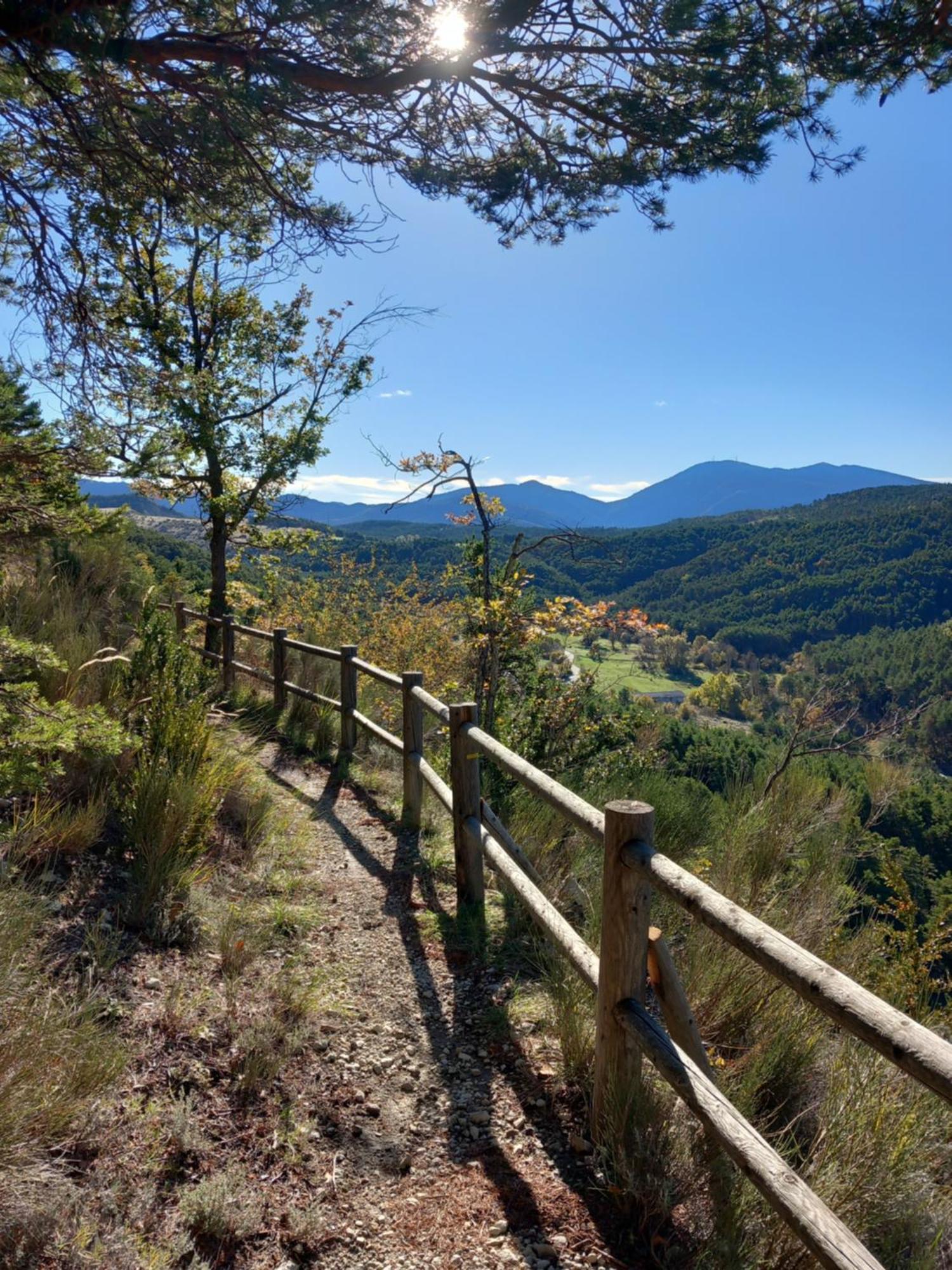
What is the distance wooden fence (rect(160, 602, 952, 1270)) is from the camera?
1.28 meters

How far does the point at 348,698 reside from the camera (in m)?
6.46

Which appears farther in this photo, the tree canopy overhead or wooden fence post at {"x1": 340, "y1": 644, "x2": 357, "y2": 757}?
wooden fence post at {"x1": 340, "y1": 644, "x2": 357, "y2": 757}

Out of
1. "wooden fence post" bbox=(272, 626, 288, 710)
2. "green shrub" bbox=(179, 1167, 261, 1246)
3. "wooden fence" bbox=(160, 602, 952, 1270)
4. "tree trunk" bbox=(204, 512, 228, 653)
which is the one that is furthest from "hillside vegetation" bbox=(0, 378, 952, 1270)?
"tree trunk" bbox=(204, 512, 228, 653)

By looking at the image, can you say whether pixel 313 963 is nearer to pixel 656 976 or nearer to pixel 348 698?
pixel 656 976

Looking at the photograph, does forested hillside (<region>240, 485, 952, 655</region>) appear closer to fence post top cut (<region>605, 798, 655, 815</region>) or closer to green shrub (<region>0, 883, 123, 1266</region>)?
fence post top cut (<region>605, 798, 655, 815</region>)

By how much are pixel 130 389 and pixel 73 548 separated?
835cm

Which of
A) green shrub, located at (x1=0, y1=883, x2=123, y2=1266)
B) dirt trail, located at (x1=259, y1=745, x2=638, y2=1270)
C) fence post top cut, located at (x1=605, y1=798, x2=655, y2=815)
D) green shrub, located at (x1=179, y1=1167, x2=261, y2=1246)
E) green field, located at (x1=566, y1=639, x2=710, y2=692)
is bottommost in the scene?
dirt trail, located at (x1=259, y1=745, x2=638, y2=1270)

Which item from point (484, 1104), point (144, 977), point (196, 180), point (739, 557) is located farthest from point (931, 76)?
point (739, 557)

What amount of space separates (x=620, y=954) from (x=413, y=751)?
10.0 ft

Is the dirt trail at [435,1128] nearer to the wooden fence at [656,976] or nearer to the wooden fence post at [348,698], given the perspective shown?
the wooden fence at [656,976]

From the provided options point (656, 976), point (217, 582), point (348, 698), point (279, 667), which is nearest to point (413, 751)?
point (348, 698)

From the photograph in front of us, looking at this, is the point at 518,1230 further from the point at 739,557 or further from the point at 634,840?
the point at 739,557

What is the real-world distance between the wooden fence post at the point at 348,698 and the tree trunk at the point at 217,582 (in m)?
3.79

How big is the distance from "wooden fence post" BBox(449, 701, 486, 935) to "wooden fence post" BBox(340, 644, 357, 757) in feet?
9.01
